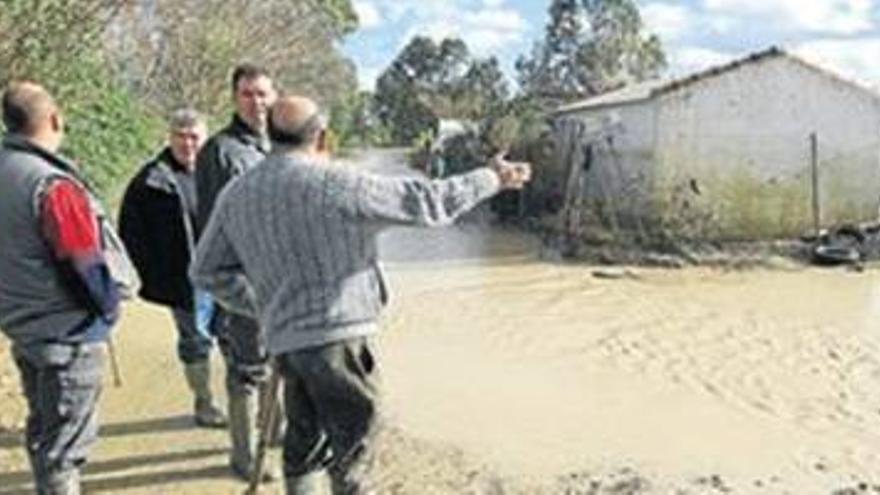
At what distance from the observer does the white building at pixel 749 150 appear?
23.7 meters

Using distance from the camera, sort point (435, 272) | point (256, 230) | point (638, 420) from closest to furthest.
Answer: point (256, 230) → point (638, 420) → point (435, 272)

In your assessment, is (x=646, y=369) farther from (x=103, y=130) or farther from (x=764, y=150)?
(x=764, y=150)

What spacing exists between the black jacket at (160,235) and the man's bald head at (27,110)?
227cm

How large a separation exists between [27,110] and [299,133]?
3.44 feet

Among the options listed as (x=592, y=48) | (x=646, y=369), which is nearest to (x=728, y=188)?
(x=646, y=369)

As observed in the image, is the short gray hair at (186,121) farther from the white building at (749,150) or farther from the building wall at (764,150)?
the building wall at (764,150)

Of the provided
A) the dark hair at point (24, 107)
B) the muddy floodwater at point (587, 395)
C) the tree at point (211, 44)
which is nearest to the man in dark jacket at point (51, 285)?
the dark hair at point (24, 107)

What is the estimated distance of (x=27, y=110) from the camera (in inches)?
189

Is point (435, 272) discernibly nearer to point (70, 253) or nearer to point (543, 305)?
point (543, 305)

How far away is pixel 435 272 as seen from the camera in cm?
2105

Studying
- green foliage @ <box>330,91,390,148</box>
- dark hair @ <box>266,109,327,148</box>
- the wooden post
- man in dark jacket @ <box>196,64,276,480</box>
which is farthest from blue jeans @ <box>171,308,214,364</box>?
green foliage @ <box>330,91,390,148</box>

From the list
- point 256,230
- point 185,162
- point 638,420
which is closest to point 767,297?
point 638,420

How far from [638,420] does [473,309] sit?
7.37 metres

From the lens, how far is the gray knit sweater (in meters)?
4.51
